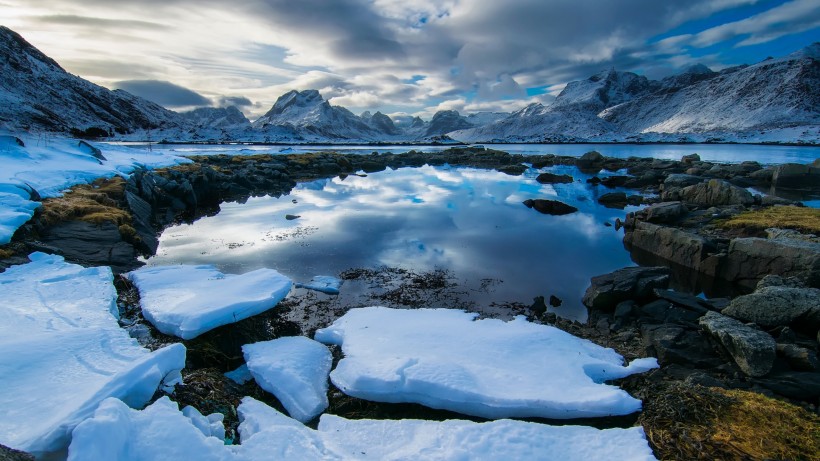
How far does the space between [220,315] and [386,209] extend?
17442mm

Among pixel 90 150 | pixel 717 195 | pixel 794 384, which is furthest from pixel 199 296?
pixel 90 150

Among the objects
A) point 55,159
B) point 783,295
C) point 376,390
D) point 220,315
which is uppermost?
point 55,159

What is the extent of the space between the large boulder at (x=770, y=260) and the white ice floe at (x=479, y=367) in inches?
269

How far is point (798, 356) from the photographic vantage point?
6574 mm

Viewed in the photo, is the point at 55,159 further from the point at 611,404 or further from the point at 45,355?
the point at 611,404

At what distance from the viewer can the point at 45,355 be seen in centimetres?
568

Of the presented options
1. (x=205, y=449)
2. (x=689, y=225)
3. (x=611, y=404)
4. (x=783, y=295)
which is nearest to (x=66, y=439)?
(x=205, y=449)

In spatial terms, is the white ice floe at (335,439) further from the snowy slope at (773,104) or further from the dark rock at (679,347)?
the snowy slope at (773,104)

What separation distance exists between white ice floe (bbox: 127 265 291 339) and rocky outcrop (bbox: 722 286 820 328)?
10.2m

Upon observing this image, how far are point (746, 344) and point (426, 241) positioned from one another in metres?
12.0

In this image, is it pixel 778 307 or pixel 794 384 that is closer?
pixel 794 384

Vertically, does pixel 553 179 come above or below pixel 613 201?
above

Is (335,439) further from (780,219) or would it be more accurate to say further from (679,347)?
(780,219)

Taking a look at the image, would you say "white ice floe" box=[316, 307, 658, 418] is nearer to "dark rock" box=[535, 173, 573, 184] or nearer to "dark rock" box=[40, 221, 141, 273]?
"dark rock" box=[40, 221, 141, 273]
